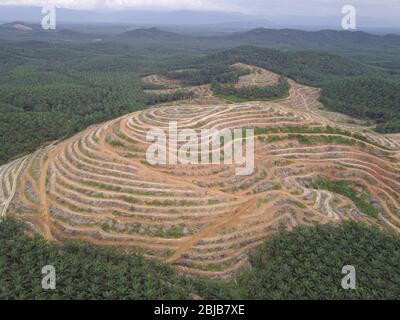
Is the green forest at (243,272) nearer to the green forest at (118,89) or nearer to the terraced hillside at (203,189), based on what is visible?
the terraced hillside at (203,189)

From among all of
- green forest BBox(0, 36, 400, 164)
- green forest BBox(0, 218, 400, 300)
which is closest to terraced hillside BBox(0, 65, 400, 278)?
green forest BBox(0, 218, 400, 300)

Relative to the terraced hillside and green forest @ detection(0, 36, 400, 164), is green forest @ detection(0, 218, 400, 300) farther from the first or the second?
green forest @ detection(0, 36, 400, 164)

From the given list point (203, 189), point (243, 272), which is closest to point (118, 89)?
point (203, 189)

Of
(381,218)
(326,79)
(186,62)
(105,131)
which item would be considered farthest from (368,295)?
(186,62)

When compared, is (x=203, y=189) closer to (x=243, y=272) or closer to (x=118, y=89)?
(x=243, y=272)

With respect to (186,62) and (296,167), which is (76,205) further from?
(186,62)

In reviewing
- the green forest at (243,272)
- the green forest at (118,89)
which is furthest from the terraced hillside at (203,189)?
the green forest at (118,89)
